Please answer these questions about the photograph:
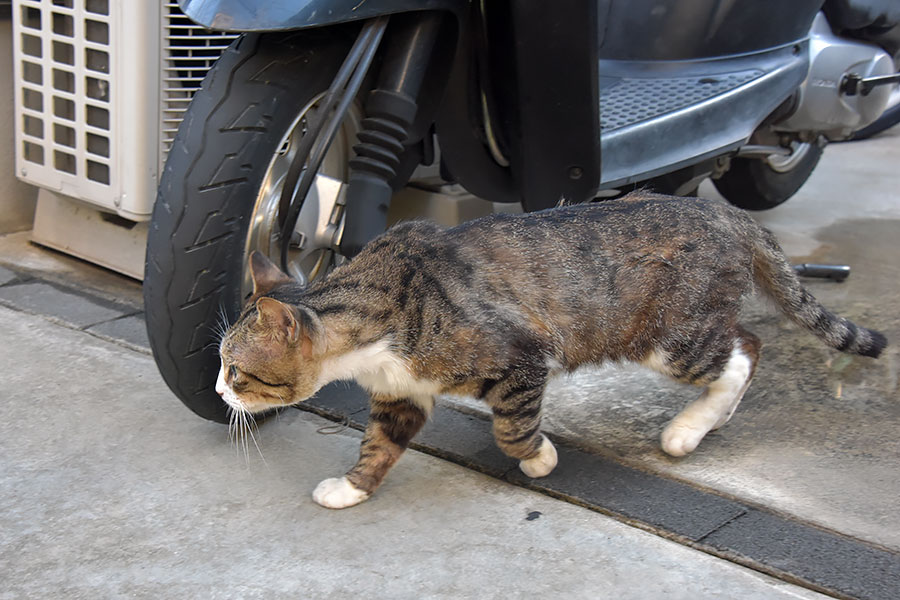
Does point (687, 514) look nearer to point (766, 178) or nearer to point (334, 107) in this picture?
point (334, 107)

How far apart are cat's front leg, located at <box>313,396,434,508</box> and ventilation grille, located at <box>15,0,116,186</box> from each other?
1.49m

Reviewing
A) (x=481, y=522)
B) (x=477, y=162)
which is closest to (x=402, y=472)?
(x=481, y=522)

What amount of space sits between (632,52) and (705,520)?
2000 millimetres

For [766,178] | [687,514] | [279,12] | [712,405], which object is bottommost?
[687,514]

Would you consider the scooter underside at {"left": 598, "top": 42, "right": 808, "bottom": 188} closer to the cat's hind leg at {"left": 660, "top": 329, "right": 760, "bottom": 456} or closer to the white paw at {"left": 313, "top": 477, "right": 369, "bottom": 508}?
the cat's hind leg at {"left": 660, "top": 329, "right": 760, "bottom": 456}

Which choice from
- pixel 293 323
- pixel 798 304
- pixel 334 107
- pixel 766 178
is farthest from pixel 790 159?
pixel 293 323

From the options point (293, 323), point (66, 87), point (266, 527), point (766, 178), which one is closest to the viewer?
point (293, 323)

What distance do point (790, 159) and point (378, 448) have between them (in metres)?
2.96

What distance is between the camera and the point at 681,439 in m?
2.47

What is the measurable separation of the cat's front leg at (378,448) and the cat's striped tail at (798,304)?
97 centimetres

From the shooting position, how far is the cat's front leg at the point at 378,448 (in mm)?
2250

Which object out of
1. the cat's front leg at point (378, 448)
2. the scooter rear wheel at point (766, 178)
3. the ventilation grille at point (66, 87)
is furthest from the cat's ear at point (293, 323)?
the scooter rear wheel at point (766, 178)

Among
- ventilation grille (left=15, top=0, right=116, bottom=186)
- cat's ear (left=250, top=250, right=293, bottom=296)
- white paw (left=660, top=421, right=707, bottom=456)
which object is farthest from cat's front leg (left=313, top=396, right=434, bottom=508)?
ventilation grille (left=15, top=0, right=116, bottom=186)

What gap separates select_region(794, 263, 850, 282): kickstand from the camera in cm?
365
